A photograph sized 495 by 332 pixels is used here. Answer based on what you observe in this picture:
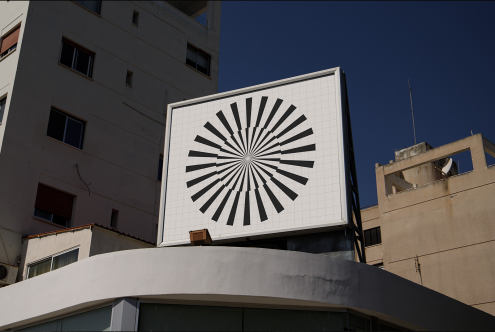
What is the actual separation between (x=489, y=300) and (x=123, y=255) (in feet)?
80.7

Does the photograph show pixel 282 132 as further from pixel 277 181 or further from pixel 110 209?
pixel 110 209

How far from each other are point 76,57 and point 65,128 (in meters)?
3.03

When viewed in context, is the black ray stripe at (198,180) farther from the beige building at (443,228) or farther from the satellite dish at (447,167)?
the satellite dish at (447,167)

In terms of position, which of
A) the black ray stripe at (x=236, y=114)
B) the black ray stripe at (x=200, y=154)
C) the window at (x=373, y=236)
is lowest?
the black ray stripe at (x=200, y=154)

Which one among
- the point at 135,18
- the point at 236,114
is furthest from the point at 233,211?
the point at 135,18

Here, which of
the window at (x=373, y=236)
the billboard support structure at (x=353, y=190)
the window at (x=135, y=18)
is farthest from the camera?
the window at (x=373, y=236)

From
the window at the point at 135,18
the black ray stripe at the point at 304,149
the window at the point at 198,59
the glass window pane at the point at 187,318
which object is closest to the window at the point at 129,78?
the window at the point at 135,18

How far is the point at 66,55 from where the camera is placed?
71.9 ft

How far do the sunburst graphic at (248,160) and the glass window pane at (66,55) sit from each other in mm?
8551

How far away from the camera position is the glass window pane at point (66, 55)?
2177cm

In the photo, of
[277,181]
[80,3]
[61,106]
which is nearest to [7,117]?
[61,106]

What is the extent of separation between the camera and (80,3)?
2303 centimetres

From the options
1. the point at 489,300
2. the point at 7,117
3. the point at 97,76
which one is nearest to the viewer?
the point at 7,117

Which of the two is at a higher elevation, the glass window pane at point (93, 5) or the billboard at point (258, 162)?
the glass window pane at point (93, 5)
